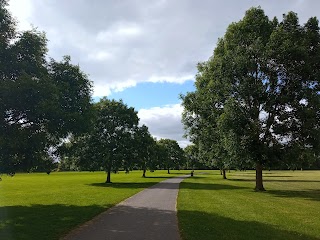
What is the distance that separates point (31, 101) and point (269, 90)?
19.8 metres

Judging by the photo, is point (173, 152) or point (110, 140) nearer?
point (110, 140)

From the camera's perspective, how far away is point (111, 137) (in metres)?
46.7

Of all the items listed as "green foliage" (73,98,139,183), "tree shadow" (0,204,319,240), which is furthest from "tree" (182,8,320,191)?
"green foliage" (73,98,139,183)

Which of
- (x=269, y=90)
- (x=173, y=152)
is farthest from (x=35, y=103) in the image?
(x=173, y=152)

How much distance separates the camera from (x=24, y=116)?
1811cm

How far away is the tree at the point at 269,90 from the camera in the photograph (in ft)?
88.3

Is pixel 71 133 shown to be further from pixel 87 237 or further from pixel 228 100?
pixel 228 100

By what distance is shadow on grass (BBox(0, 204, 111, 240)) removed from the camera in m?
11.4

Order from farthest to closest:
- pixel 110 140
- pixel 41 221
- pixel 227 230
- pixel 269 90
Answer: pixel 110 140
pixel 269 90
pixel 41 221
pixel 227 230

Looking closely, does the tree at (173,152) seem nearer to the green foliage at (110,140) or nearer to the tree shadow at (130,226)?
the green foliage at (110,140)

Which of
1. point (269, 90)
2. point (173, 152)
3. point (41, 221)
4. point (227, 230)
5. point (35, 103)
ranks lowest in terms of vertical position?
point (41, 221)

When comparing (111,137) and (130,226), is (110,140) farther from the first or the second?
(130,226)

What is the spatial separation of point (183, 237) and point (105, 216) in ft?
17.9

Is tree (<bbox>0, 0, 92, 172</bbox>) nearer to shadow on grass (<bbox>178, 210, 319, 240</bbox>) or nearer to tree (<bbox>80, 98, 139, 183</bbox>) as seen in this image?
shadow on grass (<bbox>178, 210, 319, 240</bbox>)
